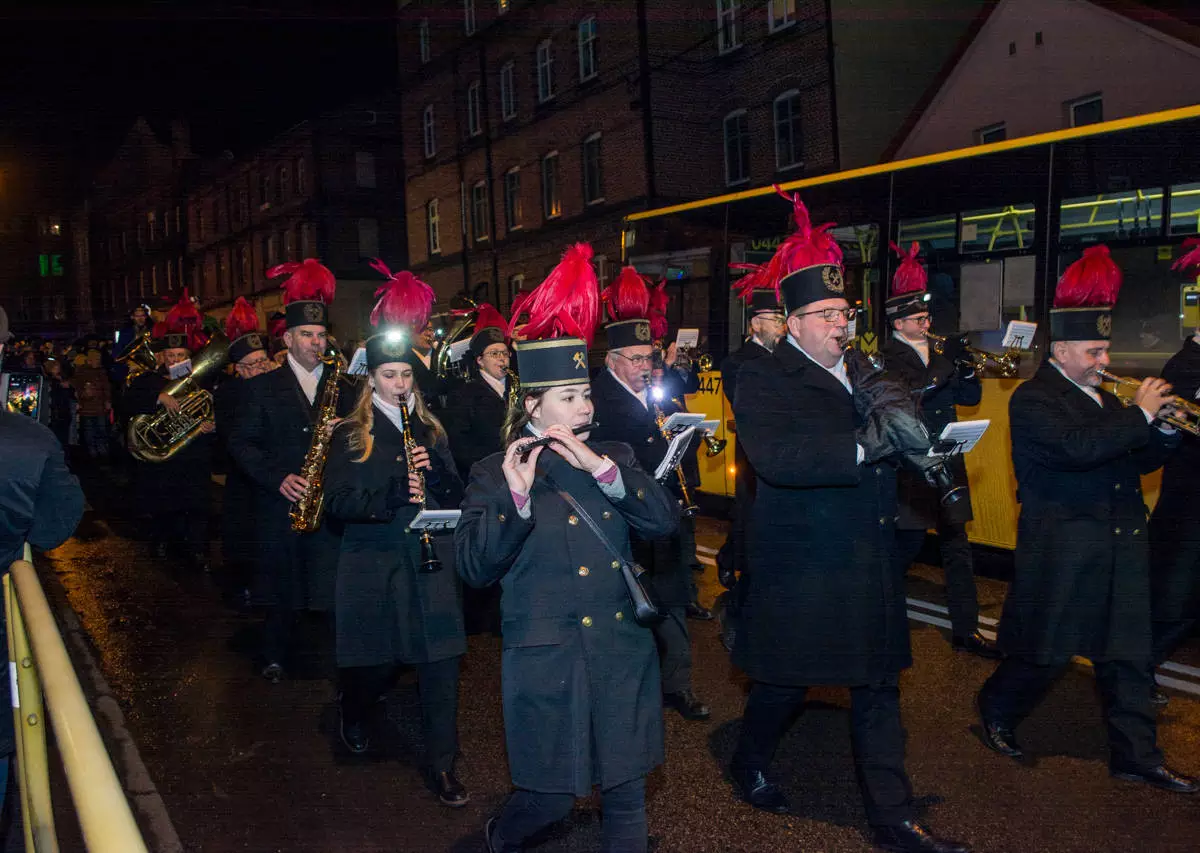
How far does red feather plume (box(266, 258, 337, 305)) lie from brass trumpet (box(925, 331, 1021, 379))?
4171 millimetres

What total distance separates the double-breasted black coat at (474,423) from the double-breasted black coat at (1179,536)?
3981mm

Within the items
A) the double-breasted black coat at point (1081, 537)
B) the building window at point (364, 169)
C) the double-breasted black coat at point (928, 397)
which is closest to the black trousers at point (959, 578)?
the double-breasted black coat at point (928, 397)

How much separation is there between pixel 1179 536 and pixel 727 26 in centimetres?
2179

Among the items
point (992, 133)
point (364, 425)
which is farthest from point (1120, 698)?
point (992, 133)

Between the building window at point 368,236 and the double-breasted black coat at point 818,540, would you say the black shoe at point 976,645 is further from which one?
the building window at point 368,236

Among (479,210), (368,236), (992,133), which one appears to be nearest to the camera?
(992,133)

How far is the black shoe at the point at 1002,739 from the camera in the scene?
5074 mm

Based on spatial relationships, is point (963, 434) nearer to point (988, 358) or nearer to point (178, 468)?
point (988, 358)

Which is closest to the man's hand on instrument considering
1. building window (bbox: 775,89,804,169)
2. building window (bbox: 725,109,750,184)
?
building window (bbox: 775,89,804,169)

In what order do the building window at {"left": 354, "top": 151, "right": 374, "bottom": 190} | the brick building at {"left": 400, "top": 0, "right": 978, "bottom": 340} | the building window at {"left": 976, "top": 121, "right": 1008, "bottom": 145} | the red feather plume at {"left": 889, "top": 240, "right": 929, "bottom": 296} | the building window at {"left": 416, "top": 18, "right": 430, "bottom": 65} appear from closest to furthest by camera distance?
the red feather plume at {"left": 889, "top": 240, "right": 929, "bottom": 296}
the building window at {"left": 976, "top": 121, "right": 1008, "bottom": 145}
the brick building at {"left": 400, "top": 0, "right": 978, "bottom": 340}
the building window at {"left": 416, "top": 18, "right": 430, "bottom": 65}
the building window at {"left": 354, "top": 151, "right": 374, "bottom": 190}

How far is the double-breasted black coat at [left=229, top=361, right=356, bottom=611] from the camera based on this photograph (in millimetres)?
6781

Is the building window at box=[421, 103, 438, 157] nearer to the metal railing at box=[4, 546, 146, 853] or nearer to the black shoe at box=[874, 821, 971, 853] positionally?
the metal railing at box=[4, 546, 146, 853]

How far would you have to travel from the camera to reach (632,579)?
341 centimetres

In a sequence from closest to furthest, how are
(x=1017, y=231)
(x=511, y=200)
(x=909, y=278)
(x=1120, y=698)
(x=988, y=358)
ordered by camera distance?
(x=1120, y=698), (x=909, y=278), (x=988, y=358), (x=1017, y=231), (x=511, y=200)
